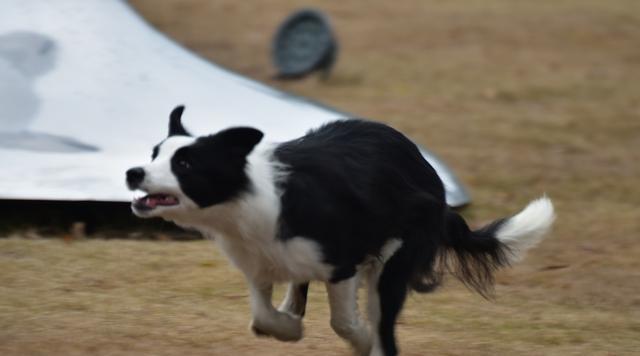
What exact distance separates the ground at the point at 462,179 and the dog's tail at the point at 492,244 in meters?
0.36

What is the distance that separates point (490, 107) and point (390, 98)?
1.16m

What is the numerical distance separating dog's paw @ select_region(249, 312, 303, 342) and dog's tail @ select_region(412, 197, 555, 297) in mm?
1012

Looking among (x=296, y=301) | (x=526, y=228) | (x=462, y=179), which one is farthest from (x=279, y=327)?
(x=462, y=179)

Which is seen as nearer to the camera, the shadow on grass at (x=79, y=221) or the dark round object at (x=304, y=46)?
the shadow on grass at (x=79, y=221)

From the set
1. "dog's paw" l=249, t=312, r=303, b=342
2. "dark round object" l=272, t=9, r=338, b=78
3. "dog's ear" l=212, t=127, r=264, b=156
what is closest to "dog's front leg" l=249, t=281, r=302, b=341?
"dog's paw" l=249, t=312, r=303, b=342

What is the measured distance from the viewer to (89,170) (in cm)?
951

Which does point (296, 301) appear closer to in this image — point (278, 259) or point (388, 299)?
point (388, 299)

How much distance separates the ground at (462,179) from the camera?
695 cm

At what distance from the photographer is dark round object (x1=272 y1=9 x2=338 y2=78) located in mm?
16484

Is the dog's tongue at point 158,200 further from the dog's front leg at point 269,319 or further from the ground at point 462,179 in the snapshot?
the ground at point 462,179

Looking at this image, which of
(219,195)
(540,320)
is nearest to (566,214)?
(540,320)

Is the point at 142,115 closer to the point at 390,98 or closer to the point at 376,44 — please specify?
the point at 390,98

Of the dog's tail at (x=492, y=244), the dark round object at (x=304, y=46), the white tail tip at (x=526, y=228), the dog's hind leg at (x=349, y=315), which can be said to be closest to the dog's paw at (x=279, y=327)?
the dog's hind leg at (x=349, y=315)

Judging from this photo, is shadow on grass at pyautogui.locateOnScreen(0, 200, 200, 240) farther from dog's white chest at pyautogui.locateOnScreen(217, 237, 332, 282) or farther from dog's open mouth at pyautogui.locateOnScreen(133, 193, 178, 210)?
dog's open mouth at pyautogui.locateOnScreen(133, 193, 178, 210)
